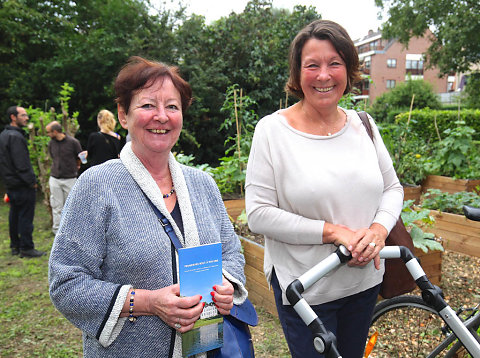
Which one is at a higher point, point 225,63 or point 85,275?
point 225,63

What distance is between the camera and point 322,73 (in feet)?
5.40

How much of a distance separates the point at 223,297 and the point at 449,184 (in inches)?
→ 246

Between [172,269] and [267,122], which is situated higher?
[267,122]

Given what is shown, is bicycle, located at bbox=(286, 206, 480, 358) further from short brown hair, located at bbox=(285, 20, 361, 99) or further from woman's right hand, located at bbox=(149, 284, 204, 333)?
short brown hair, located at bbox=(285, 20, 361, 99)

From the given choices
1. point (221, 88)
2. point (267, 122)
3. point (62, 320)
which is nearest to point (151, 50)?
point (221, 88)

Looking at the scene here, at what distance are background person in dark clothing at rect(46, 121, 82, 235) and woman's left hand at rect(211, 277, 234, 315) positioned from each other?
567cm

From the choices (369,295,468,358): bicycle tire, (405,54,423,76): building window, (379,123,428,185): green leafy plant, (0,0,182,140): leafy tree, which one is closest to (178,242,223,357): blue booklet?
(369,295,468,358): bicycle tire

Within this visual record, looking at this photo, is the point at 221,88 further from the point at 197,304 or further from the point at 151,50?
the point at 197,304

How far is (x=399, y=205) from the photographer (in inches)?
71.7

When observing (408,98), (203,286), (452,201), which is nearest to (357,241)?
(203,286)

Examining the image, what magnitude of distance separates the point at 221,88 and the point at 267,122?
10248mm

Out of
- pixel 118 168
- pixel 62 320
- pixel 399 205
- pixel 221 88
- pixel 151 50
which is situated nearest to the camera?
pixel 118 168

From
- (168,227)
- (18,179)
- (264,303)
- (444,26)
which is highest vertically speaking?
(444,26)

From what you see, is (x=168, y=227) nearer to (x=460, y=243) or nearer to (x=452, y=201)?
(x=460, y=243)
